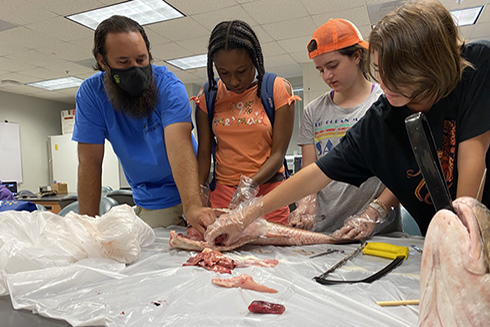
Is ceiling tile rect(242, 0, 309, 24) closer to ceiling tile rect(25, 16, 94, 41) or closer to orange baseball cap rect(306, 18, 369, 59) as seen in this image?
ceiling tile rect(25, 16, 94, 41)

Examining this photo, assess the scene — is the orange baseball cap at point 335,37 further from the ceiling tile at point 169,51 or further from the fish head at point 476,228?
the ceiling tile at point 169,51

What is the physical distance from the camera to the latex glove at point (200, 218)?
139cm

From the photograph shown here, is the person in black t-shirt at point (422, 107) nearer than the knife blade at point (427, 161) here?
No

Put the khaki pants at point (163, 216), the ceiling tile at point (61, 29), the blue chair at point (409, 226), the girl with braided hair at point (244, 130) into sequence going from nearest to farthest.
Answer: the girl with braided hair at point (244, 130) → the khaki pants at point (163, 216) → the blue chair at point (409, 226) → the ceiling tile at point (61, 29)

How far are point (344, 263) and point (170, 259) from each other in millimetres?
595

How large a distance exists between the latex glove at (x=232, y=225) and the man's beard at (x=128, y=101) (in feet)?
2.33

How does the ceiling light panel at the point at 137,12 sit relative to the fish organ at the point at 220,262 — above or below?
above

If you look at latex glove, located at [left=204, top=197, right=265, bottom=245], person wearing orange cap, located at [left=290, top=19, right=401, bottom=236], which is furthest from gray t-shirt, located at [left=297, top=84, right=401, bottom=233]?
latex glove, located at [left=204, top=197, right=265, bottom=245]

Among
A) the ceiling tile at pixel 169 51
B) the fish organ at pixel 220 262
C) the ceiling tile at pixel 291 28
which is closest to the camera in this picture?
the fish organ at pixel 220 262

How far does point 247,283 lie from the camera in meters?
0.89

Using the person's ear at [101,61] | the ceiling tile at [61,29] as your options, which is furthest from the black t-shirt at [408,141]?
the ceiling tile at [61,29]

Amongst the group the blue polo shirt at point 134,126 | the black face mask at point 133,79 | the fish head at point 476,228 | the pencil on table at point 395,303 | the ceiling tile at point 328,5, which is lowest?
the pencil on table at point 395,303

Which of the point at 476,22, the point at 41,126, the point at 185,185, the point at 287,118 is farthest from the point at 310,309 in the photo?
the point at 41,126

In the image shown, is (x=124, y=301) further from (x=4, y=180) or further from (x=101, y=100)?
(x=4, y=180)
